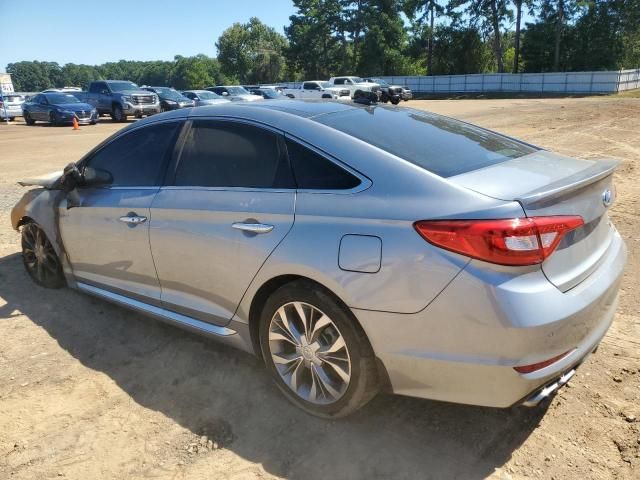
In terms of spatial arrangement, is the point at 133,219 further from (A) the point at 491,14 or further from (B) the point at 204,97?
(A) the point at 491,14

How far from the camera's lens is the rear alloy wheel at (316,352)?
2.55 meters

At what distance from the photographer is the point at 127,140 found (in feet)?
12.7

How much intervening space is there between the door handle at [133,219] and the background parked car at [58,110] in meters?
23.1

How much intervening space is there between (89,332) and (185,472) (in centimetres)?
185

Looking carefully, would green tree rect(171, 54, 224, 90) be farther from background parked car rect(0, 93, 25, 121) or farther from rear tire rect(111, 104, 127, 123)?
rear tire rect(111, 104, 127, 123)

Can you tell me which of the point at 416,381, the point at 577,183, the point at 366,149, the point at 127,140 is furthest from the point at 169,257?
the point at 577,183

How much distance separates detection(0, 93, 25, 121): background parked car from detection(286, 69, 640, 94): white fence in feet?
122

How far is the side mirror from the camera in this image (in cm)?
383

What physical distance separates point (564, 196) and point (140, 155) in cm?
277

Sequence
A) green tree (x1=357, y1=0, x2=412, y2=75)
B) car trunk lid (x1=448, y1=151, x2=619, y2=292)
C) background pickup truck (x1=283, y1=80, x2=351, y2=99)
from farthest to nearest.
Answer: green tree (x1=357, y1=0, x2=412, y2=75), background pickup truck (x1=283, y1=80, x2=351, y2=99), car trunk lid (x1=448, y1=151, x2=619, y2=292)

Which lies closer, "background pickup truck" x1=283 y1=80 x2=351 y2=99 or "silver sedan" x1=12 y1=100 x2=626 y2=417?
"silver sedan" x1=12 y1=100 x2=626 y2=417

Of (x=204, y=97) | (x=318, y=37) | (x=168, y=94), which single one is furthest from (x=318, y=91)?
(x=318, y=37)

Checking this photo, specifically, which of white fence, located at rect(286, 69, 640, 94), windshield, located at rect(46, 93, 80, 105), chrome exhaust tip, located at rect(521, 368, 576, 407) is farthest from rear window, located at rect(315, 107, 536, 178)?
white fence, located at rect(286, 69, 640, 94)

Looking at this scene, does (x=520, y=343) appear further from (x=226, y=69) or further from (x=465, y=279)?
(x=226, y=69)
